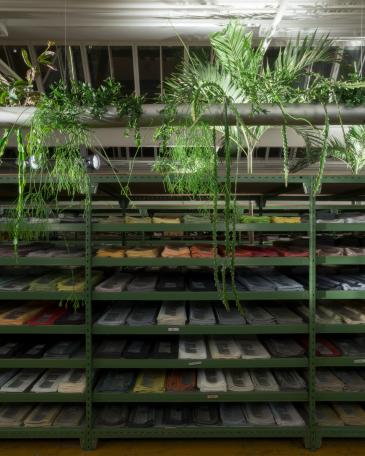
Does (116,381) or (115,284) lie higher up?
(115,284)

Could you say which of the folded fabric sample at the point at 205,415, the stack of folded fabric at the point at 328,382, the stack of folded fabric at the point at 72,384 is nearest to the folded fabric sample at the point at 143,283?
the stack of folded fabric at the point at 72,384

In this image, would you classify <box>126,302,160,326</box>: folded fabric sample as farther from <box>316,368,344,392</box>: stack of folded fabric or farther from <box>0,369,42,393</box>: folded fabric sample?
<box>316,368,344,392</box>: stack of folded fabric

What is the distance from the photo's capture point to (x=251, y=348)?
2.31 metres

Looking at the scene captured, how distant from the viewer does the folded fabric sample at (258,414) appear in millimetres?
2209

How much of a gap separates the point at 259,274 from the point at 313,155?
3.95ft

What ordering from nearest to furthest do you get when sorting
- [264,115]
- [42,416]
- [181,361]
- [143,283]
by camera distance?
1. [264,115]
2. [181,361]
3. [42,416]
4. [143,283]

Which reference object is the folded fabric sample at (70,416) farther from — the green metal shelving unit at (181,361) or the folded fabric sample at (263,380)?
the folded fabric sample at (263,380)

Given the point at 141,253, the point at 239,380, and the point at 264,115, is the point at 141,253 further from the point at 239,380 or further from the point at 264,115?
the point at 264,115

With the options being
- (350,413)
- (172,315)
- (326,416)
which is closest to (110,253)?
(172,315)

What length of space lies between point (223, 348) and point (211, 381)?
0.80ft

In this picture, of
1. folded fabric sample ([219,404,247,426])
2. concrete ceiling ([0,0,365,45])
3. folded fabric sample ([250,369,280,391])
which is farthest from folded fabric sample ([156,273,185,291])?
concrete ceiling ([0,0,365,45])

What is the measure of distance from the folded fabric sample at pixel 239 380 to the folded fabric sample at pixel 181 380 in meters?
0.26

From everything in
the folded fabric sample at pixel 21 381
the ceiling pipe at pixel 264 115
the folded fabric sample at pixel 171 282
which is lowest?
the folded fabric sample at pixel 21 381

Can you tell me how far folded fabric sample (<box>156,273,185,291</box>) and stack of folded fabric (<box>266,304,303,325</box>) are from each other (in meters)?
0.74
